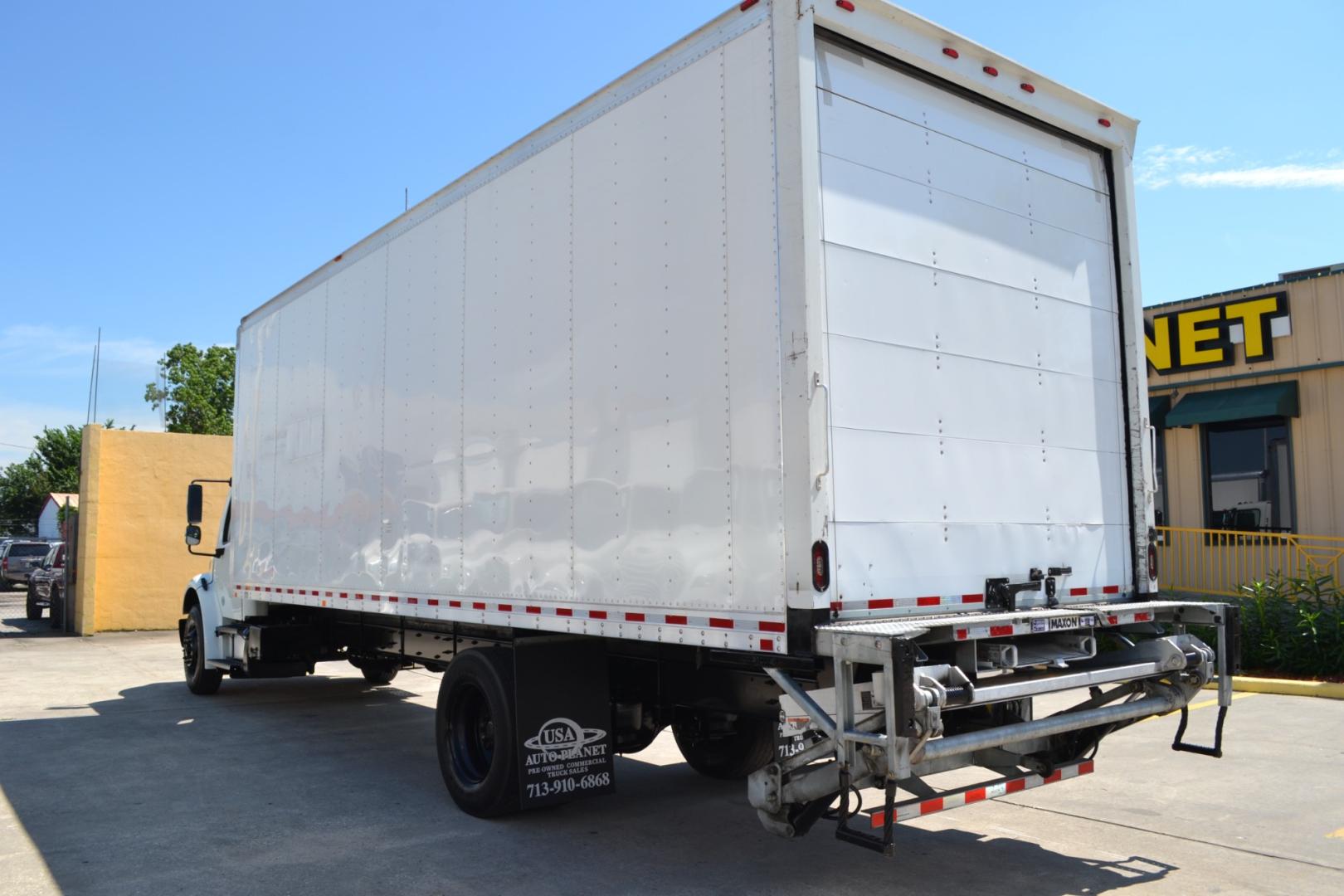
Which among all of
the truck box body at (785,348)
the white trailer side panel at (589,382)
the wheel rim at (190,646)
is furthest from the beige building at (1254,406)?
the wheel rim at (190,646)

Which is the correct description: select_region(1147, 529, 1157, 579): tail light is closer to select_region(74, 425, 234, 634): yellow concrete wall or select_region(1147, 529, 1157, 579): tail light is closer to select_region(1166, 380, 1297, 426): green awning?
select_region(1166, 380, 1297, 426): green awning

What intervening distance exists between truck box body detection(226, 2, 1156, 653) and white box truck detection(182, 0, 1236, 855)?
0.02 m

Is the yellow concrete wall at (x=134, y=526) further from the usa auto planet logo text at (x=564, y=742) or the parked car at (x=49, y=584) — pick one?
the usa auto planet logo text at (x=564, y=742)

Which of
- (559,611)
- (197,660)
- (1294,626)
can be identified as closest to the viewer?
(559,611)

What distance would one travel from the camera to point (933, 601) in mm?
4875

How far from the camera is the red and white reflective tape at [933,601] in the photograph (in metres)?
4.48

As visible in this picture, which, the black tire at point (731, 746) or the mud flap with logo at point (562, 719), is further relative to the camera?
the black tire at point (731, 746)

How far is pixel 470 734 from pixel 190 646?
730cm

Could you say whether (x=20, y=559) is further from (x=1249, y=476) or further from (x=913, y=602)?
(x=913, y=602)

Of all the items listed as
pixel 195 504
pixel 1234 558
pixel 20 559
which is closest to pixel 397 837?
pixel 195 504

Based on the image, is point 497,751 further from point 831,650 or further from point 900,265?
point 900,265

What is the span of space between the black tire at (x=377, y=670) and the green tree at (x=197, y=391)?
5576 cm

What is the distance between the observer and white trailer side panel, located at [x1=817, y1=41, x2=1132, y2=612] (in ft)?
15.5

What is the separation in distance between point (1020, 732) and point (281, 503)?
301 inches
